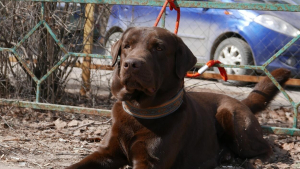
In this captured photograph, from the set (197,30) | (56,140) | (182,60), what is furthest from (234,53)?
(182,60)

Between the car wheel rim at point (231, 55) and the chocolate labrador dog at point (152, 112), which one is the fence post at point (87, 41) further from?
the car wheel rim at point (231, 55)

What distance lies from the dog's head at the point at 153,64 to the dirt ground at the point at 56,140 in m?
0.99

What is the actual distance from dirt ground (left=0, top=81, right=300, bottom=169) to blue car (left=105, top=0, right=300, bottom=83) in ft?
4.40

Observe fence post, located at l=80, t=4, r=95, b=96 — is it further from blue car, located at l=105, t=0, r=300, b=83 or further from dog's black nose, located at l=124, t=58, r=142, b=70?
dog's black nose, located at l=124, t=58, r=142, b=70

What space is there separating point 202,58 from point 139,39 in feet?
14.8

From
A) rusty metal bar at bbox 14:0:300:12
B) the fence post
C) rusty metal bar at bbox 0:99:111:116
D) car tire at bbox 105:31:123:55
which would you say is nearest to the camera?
rusty metal bar at bbox 14:0:300:12

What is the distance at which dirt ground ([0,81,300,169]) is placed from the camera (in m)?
4.19

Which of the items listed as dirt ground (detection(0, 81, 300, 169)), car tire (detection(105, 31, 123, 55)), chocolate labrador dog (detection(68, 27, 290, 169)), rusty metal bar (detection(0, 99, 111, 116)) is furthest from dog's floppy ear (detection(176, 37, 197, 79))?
car tire (detection(105, 31, 123, 55))

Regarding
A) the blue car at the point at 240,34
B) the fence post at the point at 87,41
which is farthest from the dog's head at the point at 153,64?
the blue car at the point at 240,34

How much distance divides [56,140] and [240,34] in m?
4.18

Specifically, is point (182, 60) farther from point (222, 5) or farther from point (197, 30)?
point (197, 30)

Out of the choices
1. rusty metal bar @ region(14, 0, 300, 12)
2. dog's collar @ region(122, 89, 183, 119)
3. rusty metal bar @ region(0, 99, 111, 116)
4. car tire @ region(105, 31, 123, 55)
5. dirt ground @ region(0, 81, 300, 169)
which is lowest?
dirt ground @ region(0, 81, 300, 169)

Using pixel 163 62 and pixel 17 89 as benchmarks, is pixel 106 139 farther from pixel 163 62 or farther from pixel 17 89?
pixel 17 89

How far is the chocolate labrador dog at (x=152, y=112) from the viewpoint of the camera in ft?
11.7
